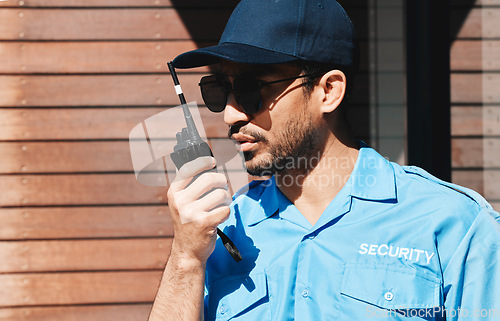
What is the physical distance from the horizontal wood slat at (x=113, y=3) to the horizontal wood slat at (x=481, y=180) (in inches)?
83.7

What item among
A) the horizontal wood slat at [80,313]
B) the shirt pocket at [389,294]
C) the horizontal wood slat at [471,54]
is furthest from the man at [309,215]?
the horizontal wood slat at [471,54]

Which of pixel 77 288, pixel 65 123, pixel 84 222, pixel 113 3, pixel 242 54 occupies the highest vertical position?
pixel 242 54

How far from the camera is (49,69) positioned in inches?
131

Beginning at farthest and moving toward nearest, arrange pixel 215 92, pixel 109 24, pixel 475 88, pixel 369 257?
1. pixel 475 88
2. pixel 109 24
3. pixel 215 92
4. pixel 369 257

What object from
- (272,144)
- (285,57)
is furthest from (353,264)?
(285,57)

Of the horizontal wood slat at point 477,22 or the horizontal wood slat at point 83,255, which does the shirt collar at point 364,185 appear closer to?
the horizontal wood slat at point 83,255

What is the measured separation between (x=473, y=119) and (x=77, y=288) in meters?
3.19

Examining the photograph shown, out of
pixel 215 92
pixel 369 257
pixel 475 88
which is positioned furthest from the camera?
pixel 475 88

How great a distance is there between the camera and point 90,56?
11.0ft

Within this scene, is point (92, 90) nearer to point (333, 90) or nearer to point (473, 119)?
point (333, 90)

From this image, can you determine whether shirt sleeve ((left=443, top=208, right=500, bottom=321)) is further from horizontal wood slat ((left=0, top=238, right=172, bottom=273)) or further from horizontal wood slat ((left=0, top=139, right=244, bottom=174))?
horizontal wood slat ((left=0, top=238, right=172, bottom=273))

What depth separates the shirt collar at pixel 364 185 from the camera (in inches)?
58.4

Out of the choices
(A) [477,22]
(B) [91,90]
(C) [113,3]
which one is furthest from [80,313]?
(A) [477,22]

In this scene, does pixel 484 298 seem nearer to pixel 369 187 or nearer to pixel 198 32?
pixel 369 187
